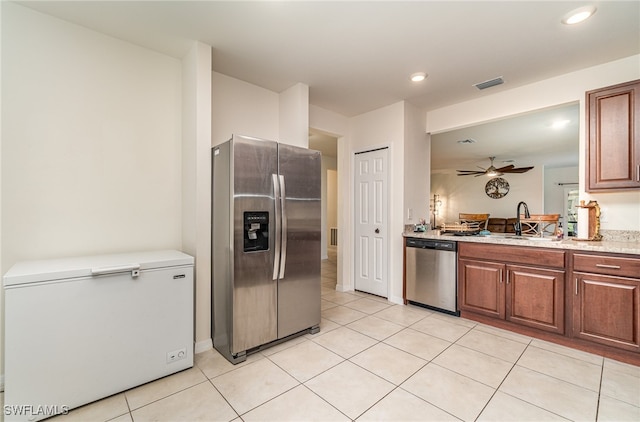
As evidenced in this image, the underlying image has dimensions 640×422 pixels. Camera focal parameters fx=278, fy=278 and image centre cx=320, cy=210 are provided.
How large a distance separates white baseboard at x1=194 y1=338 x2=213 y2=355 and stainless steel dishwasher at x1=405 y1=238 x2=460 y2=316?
8.09ft

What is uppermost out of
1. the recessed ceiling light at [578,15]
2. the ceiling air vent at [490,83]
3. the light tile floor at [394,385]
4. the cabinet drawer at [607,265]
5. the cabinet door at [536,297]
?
the ceiling air vent at [490,83]

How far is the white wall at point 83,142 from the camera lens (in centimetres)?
201

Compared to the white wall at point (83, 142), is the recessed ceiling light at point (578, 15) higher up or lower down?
higher up

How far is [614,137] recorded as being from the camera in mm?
2568

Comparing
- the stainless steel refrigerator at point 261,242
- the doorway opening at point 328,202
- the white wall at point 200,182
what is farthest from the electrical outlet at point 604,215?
the white wall at point 200,182

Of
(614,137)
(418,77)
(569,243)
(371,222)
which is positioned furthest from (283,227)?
(614,137)

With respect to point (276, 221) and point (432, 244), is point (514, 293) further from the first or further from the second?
point (276, 221)

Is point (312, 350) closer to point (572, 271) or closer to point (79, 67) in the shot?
point (572, 271)

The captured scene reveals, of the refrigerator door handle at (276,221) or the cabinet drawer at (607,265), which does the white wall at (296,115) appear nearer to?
the refrigerator door handle at (276,221)

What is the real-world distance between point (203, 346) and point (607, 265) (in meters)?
3.55

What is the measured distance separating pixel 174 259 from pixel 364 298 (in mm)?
2750

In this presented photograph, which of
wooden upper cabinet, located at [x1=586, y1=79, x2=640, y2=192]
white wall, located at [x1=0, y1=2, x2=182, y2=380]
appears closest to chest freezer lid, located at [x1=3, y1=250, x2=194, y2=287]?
white wall, located at [x1=0, y1=2, x2=182, y2=380]

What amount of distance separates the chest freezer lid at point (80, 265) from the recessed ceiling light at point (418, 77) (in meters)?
2.88

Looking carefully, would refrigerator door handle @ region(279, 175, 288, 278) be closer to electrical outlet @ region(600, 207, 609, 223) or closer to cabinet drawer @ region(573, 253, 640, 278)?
cabinet drawer @ region(573, 253, 640, 278)
